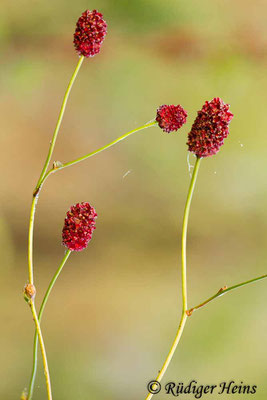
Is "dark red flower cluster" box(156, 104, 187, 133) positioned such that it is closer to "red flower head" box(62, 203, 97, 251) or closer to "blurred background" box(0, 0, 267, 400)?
"red flower head" box(62, 203, 97, 251)

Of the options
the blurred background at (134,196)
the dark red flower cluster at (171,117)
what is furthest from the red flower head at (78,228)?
the blurred background at (134,196)

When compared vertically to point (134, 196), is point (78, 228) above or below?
below

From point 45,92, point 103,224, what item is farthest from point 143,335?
point 45,92

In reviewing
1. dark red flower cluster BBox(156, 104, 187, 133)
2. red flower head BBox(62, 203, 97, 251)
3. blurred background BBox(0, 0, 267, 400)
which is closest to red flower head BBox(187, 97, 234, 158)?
dark red flower cluster BBox(156, 104, 187, 133)

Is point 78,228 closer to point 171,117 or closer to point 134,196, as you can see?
point 171,117

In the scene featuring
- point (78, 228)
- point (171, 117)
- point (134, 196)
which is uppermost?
point (134, 196)

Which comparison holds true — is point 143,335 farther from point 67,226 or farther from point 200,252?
point 67,226

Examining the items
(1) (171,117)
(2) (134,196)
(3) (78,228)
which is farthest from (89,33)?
(2) (134,196)
